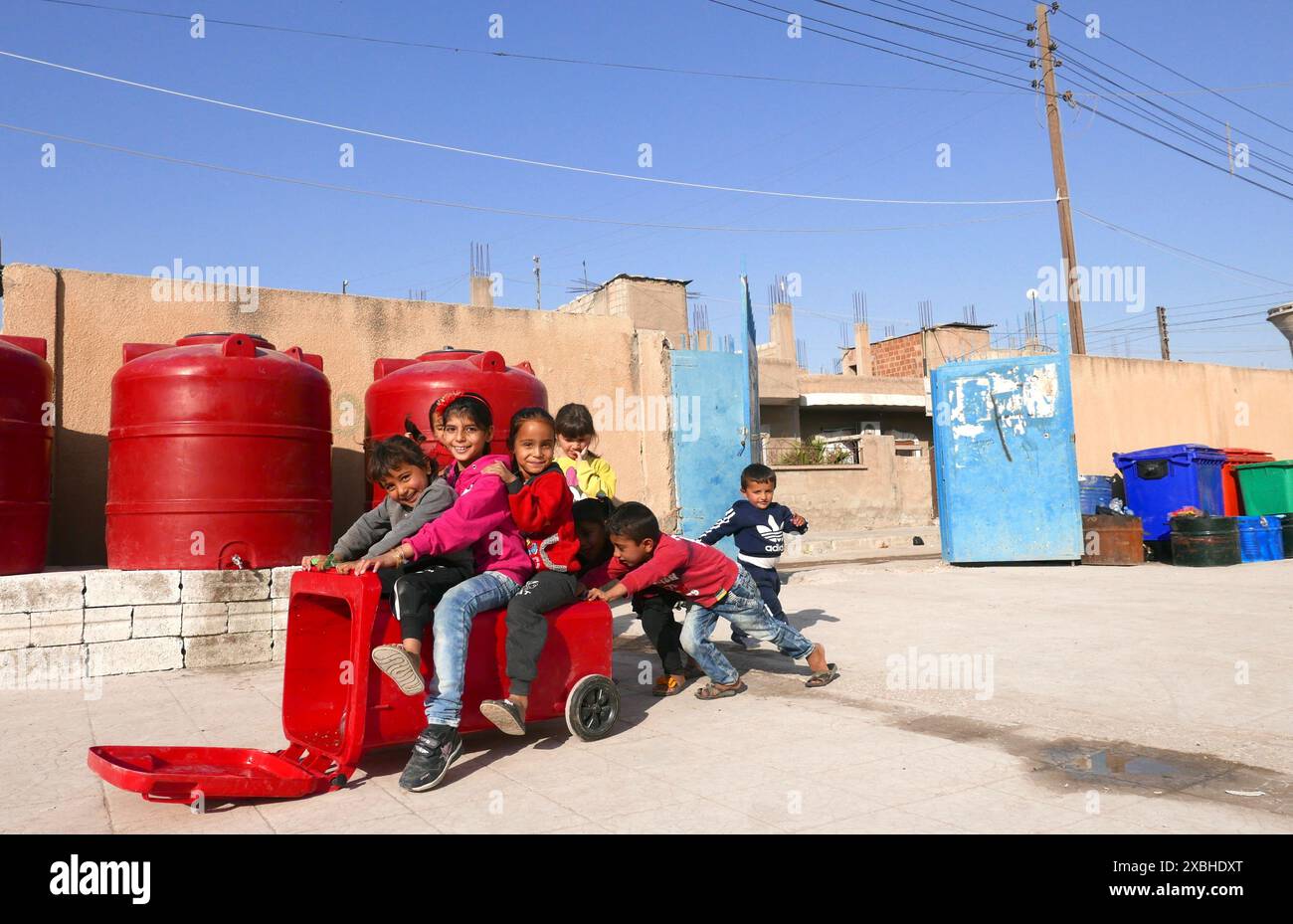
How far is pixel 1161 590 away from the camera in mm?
8117

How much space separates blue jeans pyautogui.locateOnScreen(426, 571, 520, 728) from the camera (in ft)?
11.3

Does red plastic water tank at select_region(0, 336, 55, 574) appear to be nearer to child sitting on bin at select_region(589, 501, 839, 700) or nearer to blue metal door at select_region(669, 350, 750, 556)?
child sitting on bin at select_region(589, 501, 839, 700)

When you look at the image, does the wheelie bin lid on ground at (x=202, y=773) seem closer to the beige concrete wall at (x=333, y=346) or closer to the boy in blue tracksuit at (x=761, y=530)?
the boy in blue tracksuit at (x=761, y=530)

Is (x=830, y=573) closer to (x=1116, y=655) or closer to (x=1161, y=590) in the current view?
(x=1161, y=590)

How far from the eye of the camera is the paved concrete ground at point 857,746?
115 inches

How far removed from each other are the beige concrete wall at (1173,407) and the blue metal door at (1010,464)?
244 inches

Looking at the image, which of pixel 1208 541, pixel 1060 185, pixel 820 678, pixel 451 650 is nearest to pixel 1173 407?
pixel 1060 185

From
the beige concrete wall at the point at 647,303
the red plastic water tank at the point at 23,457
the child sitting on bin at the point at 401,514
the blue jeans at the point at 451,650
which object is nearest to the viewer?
the blue jeans at the point at 451,650

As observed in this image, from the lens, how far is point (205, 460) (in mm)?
6035

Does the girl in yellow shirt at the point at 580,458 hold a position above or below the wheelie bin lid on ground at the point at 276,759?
above

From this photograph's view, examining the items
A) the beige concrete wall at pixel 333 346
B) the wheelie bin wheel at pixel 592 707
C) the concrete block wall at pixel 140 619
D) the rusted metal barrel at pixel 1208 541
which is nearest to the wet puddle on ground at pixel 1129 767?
the wheelie bin wheel at pixel 592 707

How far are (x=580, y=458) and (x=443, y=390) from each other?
1.85m

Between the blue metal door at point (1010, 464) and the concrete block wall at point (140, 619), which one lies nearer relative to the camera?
the concrete block wall at point (140, 619)
